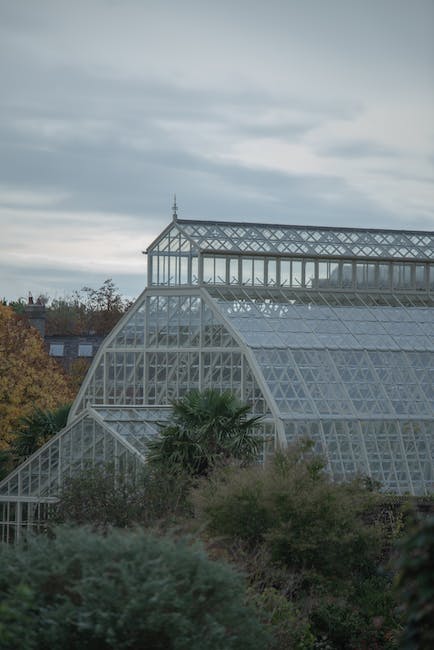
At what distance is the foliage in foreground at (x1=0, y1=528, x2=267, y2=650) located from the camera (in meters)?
18.0

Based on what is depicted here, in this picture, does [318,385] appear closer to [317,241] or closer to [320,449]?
[320,449]

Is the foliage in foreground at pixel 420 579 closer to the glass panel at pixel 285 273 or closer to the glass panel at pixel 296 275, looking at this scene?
the glass panel at pixel 285 273

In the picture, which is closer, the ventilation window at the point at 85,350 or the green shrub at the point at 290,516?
the green shrub at the point at 290,516

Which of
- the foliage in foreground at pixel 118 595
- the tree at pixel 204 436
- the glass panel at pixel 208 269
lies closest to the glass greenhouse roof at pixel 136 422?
the tree at pixel 204 436

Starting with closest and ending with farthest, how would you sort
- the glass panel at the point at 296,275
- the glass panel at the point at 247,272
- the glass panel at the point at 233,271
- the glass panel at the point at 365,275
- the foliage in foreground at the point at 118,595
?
the foliage in foreground at the point at 118,595 < the glass panel at the point at 233,271 < the glass panel at the point at 247,272 < the glass panel at the point at 296,275 < the glass panel at the point at 365,275

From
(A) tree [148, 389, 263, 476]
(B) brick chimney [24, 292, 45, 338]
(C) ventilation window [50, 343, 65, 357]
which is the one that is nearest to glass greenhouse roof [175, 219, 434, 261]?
(A) tree [148, 389, 263, 476]

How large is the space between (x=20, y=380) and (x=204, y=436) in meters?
21.8

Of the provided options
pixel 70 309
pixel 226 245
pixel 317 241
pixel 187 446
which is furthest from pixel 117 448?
pixel 70 309

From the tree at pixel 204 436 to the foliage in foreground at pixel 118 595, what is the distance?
13875mm

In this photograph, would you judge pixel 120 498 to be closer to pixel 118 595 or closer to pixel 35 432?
pixel 35 432

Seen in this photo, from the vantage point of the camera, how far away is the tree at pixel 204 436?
111ft

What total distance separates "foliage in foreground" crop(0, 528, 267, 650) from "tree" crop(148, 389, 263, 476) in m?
13.9

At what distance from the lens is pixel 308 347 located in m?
42.7

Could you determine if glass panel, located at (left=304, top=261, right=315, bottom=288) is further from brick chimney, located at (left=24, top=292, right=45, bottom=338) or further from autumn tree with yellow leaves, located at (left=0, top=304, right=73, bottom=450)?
brick chimney, located at (left=24, top=292, right=45, bottom=338)
